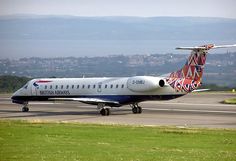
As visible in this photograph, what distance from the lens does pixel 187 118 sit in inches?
1650

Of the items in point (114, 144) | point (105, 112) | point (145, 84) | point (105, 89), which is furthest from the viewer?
point (105, 89)

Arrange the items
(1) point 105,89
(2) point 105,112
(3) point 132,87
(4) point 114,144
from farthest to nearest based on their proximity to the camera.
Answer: (1) point 105,89 → (3) point 132,87 → (2) point 105,112 → (4) point 114,144

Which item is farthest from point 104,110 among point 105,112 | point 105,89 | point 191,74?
point 191,74

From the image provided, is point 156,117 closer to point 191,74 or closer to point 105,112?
point 105,112

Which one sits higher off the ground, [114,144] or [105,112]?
[105,112]

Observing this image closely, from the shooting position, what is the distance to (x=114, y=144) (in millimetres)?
24734

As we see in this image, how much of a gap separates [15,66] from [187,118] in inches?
3497

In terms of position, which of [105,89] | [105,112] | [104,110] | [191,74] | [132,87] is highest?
[191,74]

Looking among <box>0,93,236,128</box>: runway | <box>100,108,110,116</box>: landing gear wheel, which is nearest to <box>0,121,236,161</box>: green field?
<box>0,93,236,128</box>: runway

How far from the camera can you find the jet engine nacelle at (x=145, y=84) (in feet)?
148

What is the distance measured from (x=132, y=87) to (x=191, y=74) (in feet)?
13.0

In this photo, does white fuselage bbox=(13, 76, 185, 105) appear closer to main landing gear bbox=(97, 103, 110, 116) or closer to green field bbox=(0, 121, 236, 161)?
main landing gear bbox=(97, 103, 110, 116)

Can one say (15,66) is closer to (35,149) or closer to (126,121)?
(126,121)

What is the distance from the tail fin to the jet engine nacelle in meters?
0.66
